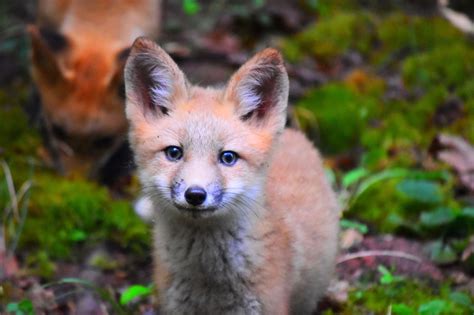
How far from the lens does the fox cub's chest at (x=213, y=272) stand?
15.5 ft

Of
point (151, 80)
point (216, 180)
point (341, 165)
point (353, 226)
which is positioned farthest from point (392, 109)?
point (216, 180)

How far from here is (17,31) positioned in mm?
10164

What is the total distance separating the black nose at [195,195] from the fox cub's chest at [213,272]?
46 cm

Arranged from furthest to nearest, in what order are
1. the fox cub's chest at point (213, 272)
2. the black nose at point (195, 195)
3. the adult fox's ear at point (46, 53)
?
the adult fox's ear at point (46, 53), the fox cub's chest at point (213, 272), the black nose at point (195, 195)

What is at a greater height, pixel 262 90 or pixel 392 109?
pixel 262 90

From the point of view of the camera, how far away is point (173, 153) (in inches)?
180

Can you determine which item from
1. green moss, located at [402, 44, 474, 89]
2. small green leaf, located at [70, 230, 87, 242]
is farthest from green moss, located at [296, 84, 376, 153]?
small green leaf, located at [70, 230, 87, 242]

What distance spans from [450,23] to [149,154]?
6.25 meters

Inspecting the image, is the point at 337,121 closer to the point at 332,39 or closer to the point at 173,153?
the point at 332,39

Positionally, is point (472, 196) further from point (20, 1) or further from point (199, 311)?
point (20, 1)

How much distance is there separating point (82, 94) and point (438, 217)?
348 cm

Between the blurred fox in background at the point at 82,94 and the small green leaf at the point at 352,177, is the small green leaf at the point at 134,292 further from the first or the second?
the blurred fox in background at the point at 82,94

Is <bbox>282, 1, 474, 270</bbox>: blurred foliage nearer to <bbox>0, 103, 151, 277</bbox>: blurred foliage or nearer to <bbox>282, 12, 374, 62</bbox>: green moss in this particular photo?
<bbox>282, 12, 374, 62</bbox>: green moss

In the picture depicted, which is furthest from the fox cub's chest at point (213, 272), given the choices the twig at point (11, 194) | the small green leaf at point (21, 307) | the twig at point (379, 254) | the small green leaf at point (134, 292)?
the twig at point (11, 194)
